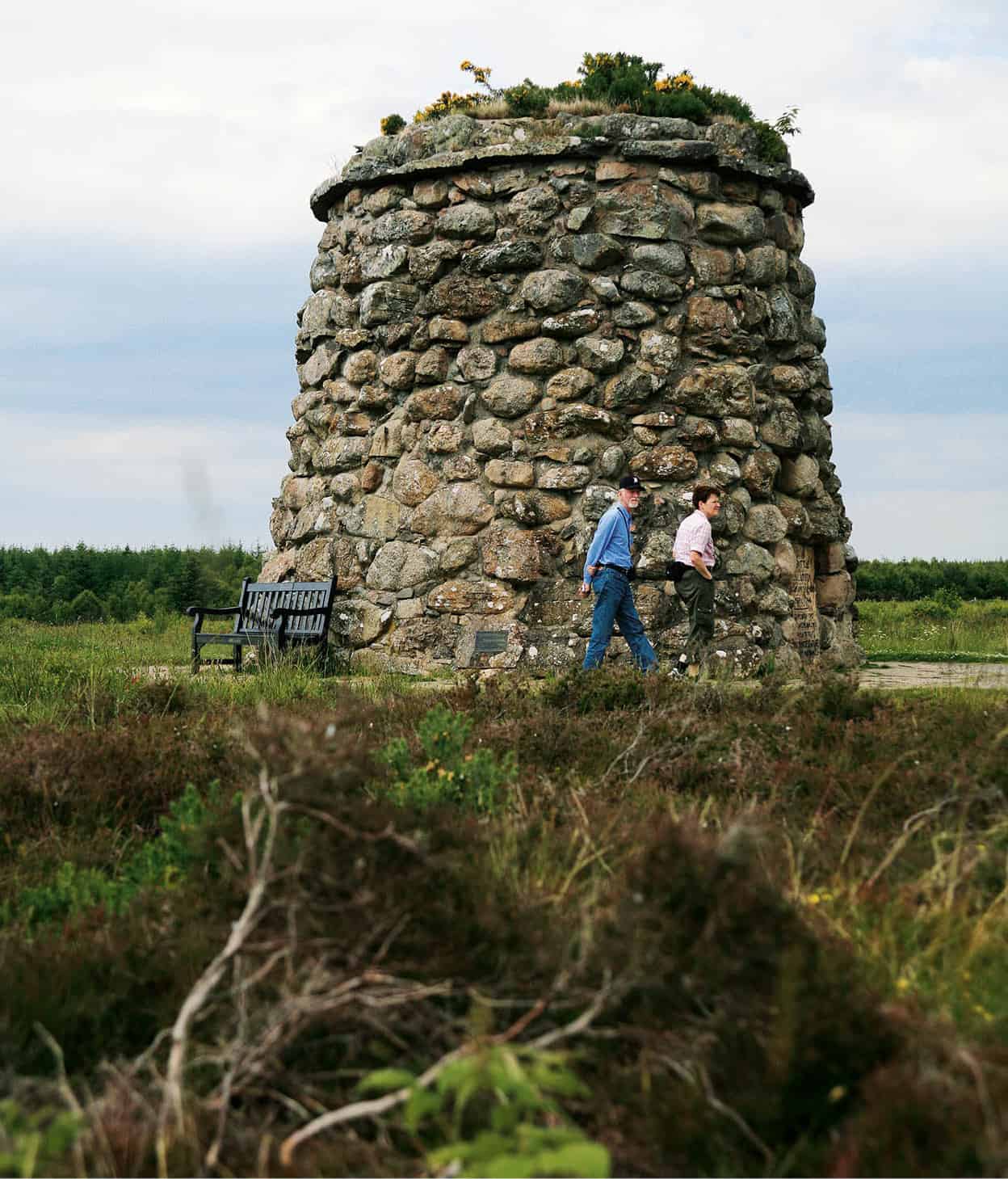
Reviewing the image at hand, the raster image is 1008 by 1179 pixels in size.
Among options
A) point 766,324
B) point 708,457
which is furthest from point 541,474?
point 766,324

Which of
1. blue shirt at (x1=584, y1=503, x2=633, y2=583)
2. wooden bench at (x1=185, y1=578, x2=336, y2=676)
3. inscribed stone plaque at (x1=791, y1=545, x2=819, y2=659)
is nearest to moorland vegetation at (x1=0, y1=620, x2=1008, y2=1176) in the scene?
blue shirt at (x1=584, y1=503, x2=633, y2=583)

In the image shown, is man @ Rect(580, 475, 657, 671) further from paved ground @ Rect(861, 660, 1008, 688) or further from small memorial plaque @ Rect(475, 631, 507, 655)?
→ paved ground @ Rect(861, 660, 1008, 688)

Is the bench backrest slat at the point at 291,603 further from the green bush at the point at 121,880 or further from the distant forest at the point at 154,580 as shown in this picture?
the distant forest at the point at 154,580

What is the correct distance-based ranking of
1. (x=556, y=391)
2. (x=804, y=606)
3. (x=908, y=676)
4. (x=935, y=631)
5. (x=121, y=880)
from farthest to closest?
(x=935, y=631) → (x=804, y=606) → (x=908, y=676) → (x=556, y=391) → (x=121, y=880)

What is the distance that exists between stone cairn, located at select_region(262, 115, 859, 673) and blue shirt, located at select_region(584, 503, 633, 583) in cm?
74

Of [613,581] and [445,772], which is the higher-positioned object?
[613,581]

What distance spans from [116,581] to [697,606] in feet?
62.8

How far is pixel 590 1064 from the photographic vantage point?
A: 125 inches

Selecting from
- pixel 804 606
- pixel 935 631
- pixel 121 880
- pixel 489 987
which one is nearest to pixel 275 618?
pixel 804 606

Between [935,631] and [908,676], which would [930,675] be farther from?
[935,631]

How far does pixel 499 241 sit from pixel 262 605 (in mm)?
4252

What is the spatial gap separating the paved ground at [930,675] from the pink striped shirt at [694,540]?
1747mm

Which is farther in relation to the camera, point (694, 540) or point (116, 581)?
point (116, 581)

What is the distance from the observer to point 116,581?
27.3 metres
